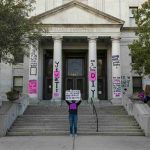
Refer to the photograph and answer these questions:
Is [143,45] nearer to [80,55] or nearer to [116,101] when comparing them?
[116,101]

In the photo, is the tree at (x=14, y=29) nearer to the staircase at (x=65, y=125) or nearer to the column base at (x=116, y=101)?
the staircase at (x=65, y=125)

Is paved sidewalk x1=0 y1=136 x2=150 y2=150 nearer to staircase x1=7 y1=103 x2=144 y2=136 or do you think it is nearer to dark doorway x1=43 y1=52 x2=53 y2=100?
staircase x1=7 y1=103 x2=144 y2=136

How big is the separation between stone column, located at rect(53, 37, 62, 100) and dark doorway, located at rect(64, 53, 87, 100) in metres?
5.05

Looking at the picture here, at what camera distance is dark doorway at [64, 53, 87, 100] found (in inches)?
1550

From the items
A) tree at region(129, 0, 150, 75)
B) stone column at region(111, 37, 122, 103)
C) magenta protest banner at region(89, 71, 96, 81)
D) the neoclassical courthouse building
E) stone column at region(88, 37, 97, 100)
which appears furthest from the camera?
the neoclassical courthouse building

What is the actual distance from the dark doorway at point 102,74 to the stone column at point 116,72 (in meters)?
4.30

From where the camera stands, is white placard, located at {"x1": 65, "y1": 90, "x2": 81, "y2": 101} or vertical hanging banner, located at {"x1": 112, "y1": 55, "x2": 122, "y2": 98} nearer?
white placard, located at {"x1": 65, "y1": 90, "x2": 81, "y2": 101}

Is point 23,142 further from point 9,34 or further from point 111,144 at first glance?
point 9,34

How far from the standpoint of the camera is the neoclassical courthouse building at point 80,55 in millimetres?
34469

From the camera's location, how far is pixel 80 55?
39.6 m

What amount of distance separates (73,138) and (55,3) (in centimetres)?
2465

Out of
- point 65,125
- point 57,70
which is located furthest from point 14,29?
point 57,70

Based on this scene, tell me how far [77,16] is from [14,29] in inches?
685

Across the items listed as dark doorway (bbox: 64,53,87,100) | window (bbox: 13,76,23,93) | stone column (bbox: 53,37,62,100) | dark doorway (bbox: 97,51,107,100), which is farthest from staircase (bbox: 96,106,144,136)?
window (bbox: 13,76,23,93)
